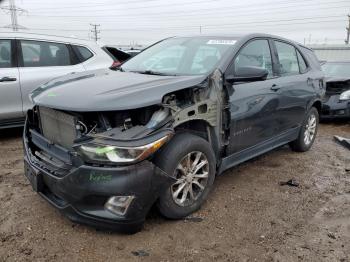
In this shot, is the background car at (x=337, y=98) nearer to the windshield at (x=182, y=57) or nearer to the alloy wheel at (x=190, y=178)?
the windshield at (x=182, y=57)

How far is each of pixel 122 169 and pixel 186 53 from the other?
1.86 m

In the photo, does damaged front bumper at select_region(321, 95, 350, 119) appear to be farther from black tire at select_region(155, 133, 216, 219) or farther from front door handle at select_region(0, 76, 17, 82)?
front door handle at select_region(0, 76, 17, 82)

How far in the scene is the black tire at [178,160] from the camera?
3037 millimetres

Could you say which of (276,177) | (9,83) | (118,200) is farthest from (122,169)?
(9,83)

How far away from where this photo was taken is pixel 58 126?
316cm

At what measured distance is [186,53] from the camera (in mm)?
4117

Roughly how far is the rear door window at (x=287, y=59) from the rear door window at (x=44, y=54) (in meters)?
3.39

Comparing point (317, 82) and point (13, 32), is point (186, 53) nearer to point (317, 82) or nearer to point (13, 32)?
point (317, 82)

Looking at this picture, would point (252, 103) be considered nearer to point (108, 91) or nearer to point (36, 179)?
point (108, 91)

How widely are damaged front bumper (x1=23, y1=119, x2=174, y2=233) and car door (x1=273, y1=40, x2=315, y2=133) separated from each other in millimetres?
2207

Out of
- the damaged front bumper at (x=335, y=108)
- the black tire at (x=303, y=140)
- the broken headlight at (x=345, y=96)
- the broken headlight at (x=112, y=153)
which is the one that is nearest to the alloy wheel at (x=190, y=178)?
the broken headlight at (x=112, y=153)

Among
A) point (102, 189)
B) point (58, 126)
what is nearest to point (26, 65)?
point (58, 126)

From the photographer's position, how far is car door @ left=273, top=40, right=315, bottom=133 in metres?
4.58

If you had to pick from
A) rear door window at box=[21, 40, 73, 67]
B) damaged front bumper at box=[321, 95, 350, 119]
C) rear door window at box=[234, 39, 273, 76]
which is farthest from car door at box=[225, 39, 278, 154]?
damaged front bumper at box=[321, 95, 350, 119]
